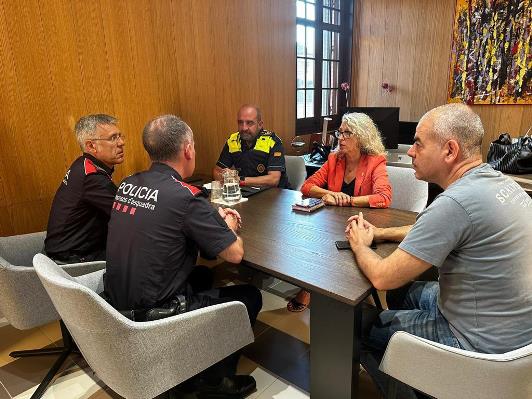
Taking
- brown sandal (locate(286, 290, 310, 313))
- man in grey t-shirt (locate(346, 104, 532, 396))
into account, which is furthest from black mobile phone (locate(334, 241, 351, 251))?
brown sandal (locate(286, 290, 310, 313))

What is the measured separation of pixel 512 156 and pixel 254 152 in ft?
6.63

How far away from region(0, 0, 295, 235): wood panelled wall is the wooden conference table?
1494mm

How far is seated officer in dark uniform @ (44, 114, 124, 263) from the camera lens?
71.3 inches

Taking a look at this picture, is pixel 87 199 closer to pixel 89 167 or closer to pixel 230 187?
pixel 89 167

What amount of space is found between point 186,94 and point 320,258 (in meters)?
2.18

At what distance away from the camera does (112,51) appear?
8.33 feet

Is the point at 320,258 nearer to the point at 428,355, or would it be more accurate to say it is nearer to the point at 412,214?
the point at 428,355

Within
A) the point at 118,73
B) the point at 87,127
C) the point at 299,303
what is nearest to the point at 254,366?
the point at 299,303

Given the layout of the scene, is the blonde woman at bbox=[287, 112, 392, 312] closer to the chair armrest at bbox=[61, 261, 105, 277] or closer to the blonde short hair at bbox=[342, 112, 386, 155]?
the blonde short hair at bbox=[342, 112, 386, 155]

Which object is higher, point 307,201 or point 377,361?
point 307,201

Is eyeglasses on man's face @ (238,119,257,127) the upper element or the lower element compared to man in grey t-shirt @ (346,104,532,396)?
upper

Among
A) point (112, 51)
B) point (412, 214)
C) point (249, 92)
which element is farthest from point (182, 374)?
point (249, 92)

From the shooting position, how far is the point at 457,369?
1.01m

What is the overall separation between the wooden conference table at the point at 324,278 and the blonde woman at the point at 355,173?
0.27 meters
